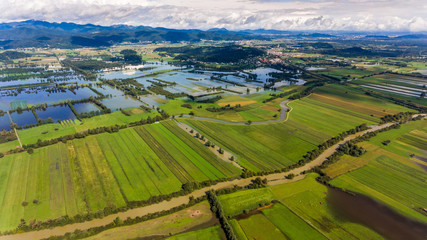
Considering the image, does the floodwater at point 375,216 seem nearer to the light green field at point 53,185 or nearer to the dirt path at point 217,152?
the dirt path at point 217,152

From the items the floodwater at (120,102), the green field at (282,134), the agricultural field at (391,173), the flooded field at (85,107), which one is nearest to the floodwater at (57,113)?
the flooded field at (85,107)

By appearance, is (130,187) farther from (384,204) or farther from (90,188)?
(384,204)

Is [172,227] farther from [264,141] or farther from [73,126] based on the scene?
[73,126]

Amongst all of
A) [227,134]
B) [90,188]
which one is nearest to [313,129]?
[227,134]

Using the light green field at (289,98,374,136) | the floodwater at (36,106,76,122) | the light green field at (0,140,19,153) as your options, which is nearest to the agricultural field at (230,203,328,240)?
the light green field at (289,98,374,136)

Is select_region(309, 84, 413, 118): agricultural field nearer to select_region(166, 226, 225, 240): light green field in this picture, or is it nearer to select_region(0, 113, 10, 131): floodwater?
select_region(166, 226, 225, 240): light green field
